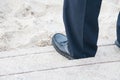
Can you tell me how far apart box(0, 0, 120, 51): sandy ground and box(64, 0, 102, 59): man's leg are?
2.55 ft

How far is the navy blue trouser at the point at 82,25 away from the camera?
1338 millimetres

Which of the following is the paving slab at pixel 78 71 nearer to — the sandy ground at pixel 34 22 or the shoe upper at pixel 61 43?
the shoe upper at pixel 61 43

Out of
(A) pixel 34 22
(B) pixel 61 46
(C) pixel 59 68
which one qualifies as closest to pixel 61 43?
(B) pixel 61 46

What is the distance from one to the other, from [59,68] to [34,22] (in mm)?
1240

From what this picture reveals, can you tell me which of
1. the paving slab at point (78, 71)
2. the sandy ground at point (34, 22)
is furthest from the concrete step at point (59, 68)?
the sandy ground at point (34, 22)

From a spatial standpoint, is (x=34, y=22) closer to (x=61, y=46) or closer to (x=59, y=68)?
(x=61, y=46)

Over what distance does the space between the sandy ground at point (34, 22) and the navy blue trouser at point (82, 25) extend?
78cm

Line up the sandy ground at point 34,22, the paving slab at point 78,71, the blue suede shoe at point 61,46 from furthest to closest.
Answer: the sandy ground at point 34,22, the blue suede shoe at point 61,46, the paving slab at point 78,71

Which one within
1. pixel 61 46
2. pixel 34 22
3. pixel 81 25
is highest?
pixel 81 25

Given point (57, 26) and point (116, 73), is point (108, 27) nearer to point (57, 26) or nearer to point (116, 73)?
point (57, 26)

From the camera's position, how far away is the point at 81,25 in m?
1.37

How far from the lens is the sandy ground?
2.30m

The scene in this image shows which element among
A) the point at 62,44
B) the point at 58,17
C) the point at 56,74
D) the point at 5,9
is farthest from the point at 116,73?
the point at 5,9

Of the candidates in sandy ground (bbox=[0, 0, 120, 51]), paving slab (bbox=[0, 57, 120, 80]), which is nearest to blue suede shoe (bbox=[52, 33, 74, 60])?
paving slab (bbox=[0, 57, 120, 80])
